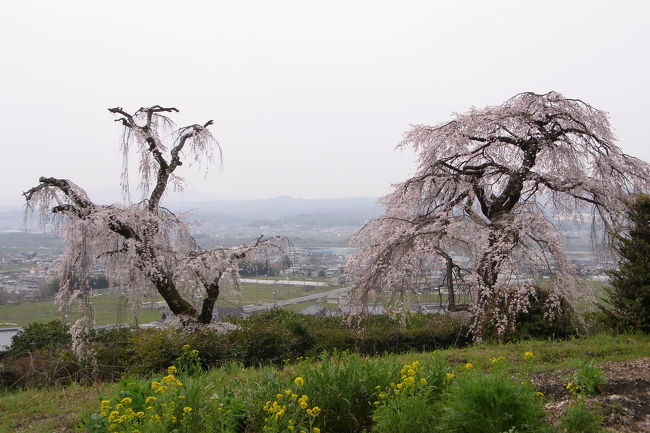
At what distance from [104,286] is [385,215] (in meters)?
6.19

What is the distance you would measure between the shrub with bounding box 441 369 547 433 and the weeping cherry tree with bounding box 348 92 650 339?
5660 millimetres

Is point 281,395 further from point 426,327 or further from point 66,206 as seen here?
point 66,206

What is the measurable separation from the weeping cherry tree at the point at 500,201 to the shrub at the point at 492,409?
18.6ft

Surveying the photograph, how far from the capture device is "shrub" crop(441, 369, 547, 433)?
335cm

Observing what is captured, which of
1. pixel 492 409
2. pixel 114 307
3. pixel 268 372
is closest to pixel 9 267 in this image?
pixel 114 307

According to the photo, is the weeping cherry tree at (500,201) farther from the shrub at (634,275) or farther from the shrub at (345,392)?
the shrub at (345,392)

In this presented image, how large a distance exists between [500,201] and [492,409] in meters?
7.94

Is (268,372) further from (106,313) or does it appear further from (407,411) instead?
(106,313)

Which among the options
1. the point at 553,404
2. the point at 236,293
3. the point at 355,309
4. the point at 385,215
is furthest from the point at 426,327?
the point at 553,404

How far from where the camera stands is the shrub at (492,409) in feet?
11.0

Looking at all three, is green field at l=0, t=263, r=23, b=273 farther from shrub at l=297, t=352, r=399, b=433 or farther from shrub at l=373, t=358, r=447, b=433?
shrub at l=373, t=358, r=447, b=433

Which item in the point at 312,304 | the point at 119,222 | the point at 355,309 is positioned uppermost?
the point at 119,222

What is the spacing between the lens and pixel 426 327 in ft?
33.5

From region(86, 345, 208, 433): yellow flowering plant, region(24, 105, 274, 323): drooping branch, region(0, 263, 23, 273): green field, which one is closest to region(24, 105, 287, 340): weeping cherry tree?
region(24, 105, 274, 323): drooping branch
